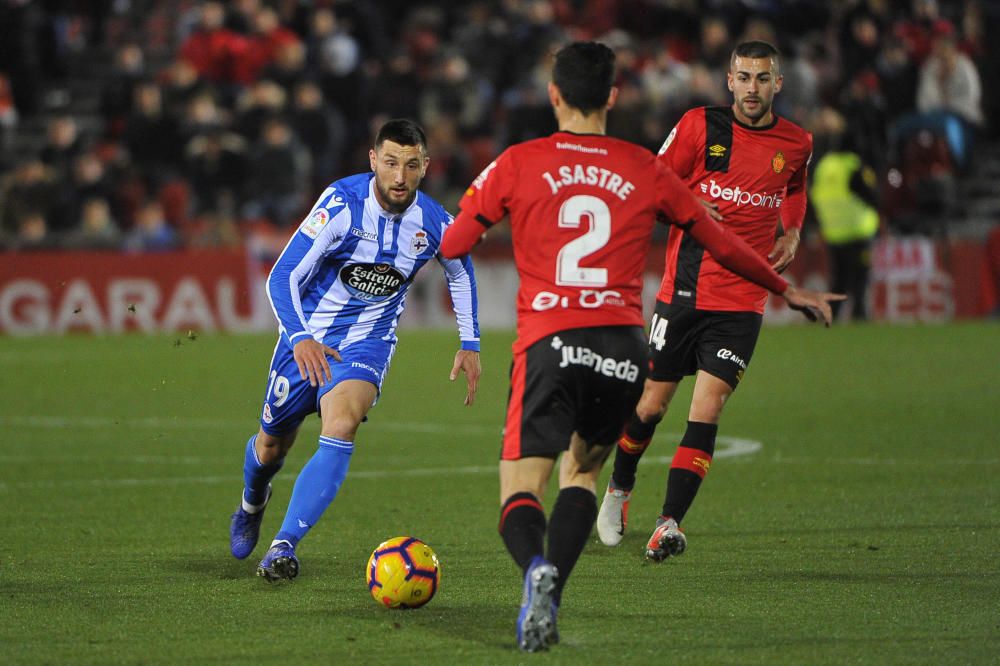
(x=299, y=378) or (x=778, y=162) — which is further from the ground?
(x=778, y=162)

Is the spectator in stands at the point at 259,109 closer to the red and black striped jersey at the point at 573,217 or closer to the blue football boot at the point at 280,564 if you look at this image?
the blue football boot at the point at 280,564

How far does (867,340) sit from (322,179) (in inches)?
312

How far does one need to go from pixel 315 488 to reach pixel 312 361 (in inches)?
22.5

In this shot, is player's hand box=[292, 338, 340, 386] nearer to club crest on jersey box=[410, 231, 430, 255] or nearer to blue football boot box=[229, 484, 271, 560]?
club crest on jersey box=[410, 231, 430, 255]

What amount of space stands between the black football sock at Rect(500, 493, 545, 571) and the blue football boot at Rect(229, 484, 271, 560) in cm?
235

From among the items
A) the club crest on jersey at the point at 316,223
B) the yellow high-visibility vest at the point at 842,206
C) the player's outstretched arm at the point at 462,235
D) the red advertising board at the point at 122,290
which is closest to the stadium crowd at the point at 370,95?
the red advertising board at the point at 122,290

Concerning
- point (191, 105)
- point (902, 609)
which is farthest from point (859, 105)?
point (902, 609)

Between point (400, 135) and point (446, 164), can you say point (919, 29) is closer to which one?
point (446, 164)

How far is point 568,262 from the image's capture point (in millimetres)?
5938

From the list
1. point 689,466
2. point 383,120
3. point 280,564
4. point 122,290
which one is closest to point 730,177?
point 689,466

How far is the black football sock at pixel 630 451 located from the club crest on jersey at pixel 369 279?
62.9 inches

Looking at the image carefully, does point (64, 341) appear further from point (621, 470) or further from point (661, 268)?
point (621, 470)

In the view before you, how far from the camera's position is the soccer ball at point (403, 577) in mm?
6715

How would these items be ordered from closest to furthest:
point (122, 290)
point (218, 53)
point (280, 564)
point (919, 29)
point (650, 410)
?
point (280, 564) → point (650, 410) → point (122, 290) → point (218, 53) → point (919, 29)
